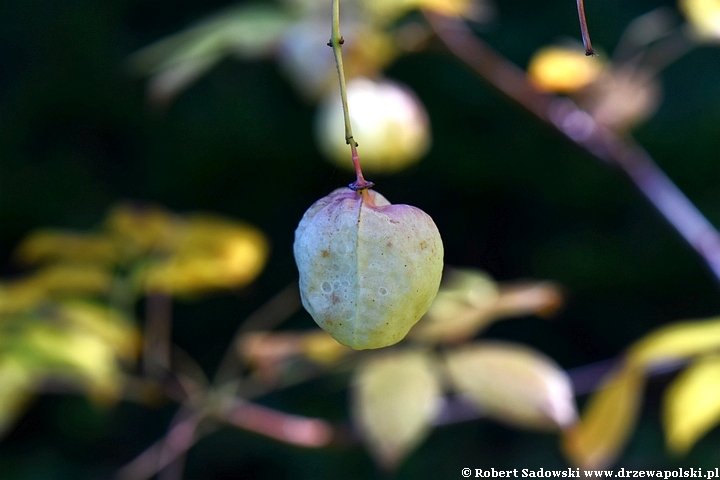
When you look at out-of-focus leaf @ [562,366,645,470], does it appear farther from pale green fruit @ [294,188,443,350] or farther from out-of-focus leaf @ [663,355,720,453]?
pale green fruit @ [294,188,443,350]

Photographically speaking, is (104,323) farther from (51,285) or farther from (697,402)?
(697,402)

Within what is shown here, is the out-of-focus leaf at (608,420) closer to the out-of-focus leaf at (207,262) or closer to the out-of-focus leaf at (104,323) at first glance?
the out-of-focus leaf at (207,262)

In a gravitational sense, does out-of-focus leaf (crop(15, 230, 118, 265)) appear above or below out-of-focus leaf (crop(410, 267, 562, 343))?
below

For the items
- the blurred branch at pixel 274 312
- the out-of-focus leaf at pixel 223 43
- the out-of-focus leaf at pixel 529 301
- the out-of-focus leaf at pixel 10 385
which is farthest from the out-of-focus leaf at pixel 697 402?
the blurred branch at pixel 274 312

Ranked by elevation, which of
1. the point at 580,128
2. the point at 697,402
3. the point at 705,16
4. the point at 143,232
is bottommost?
the point at 143,232

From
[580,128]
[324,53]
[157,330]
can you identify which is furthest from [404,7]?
[157,330]

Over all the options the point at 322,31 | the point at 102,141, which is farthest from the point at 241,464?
the point at 322,31

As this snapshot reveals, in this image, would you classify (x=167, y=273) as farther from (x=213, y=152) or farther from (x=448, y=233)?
(x=448, y=233)

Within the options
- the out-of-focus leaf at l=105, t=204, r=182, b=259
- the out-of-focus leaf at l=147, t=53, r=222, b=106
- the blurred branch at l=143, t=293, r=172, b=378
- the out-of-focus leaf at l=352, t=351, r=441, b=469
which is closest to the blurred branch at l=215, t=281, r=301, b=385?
the blurred branch at l=143, t=293, r=172, b=378
